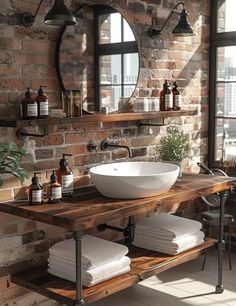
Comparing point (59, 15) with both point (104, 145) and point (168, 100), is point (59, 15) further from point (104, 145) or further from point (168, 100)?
point (168, 100)

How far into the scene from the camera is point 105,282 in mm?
2721

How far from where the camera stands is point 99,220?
2.53m

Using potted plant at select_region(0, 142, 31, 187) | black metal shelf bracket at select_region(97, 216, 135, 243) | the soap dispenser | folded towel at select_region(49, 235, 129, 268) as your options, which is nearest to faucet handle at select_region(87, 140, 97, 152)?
the soap dispenser

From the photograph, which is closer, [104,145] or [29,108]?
[29,108]

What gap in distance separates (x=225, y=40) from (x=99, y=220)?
8.07ft

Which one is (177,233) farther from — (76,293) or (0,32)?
(0,32)

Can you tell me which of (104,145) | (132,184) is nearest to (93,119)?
(104,145)

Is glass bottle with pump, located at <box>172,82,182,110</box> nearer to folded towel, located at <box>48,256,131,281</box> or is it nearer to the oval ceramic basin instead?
the oval ceramic basin

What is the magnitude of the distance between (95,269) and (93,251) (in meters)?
0.16

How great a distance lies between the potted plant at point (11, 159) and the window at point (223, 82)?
232cm

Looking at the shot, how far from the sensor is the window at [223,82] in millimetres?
4336

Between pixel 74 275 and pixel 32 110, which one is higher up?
pixel 32 110

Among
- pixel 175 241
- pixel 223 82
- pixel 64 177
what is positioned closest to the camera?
pixel 64 177

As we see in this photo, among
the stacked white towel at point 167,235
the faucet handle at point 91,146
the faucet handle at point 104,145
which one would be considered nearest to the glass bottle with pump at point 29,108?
the faucet handle at point 91,146
